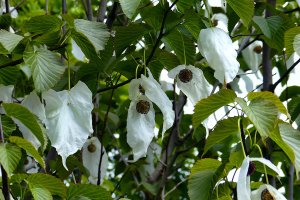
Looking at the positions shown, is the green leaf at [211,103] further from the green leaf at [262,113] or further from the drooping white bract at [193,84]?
the drooping white bract at [193,84]

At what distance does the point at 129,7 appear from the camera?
3.59 feet

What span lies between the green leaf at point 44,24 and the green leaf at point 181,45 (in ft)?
0.72

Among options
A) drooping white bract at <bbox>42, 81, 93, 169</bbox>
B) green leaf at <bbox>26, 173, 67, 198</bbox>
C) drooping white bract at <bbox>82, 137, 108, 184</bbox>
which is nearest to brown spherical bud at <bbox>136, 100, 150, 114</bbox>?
drooping white bract at <bbox>42, 81, 93, 169</bbox>

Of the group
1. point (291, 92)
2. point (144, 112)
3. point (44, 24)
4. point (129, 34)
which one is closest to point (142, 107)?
point (144, 112)

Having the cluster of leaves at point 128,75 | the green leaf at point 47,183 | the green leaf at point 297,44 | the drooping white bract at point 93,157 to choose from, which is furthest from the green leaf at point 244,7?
the drooping white bract at point 93,157

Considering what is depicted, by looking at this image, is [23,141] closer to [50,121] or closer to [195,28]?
[50,121]

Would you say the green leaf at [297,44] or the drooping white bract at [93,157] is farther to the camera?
the drooping white bract at [93,157]

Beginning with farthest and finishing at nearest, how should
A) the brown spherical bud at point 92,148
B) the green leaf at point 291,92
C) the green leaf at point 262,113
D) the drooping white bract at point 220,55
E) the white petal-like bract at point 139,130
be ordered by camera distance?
the green leaf at point 291,92 → the brown spherical bud at point 92,148 → the white petal-like bract at point 139,130 → the drooping white bract at point 220,55 → the green leaf at point 262,113

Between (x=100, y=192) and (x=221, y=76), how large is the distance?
298mm

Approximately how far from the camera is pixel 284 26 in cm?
150

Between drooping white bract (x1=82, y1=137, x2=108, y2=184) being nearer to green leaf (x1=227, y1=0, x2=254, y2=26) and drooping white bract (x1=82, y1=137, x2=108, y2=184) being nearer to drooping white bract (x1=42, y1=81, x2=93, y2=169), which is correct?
drooping white bract (x1=42, y1=81, x2=93, y2=169)

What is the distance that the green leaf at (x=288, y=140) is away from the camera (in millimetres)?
1041

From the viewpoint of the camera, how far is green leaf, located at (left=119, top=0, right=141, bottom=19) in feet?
3.57

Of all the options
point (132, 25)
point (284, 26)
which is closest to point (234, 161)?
point (132, 25)
